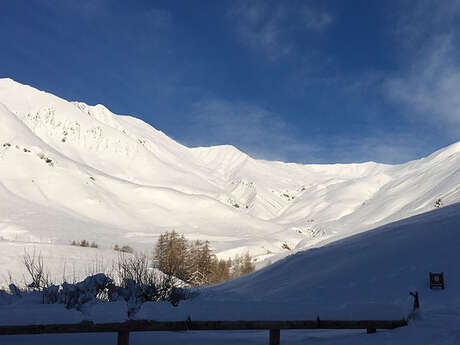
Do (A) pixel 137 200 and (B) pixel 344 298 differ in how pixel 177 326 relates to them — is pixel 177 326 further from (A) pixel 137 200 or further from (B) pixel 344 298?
(A) pixel 137 200

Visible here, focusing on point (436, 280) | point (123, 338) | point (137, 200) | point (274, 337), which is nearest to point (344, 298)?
point (436, 280)

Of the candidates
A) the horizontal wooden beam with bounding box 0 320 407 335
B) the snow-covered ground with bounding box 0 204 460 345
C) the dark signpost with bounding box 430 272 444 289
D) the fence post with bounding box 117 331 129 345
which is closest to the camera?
the horizontal wooden beam with bounding box 0 320 407 335

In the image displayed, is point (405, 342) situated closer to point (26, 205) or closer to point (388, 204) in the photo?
point (26, 205)

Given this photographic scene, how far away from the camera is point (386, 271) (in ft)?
53.0

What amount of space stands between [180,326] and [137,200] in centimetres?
11842

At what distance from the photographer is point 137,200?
122 m

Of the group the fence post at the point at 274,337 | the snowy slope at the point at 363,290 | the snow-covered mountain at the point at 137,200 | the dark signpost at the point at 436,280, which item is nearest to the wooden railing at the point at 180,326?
the fence post at the point at 274,337

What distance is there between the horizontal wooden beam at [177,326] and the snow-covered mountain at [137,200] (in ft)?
143

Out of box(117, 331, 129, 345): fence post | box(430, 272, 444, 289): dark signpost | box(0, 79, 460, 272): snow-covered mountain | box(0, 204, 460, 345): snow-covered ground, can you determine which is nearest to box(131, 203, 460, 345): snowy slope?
box(0, 204, 460, 345): snow-covered ground

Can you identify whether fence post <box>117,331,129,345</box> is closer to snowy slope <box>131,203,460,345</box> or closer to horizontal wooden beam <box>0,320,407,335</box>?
horizontal wooden beam <box>0,320,407,335</box>

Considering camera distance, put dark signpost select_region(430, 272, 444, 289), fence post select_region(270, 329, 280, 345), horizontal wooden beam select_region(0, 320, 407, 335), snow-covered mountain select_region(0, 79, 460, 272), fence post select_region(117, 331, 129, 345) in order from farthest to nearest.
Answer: snow-covered mountain select_region(0, 79, 460, 272) → dark signpost select_region(430, 272, 444, 289) → fence post select_region(270, 329, 280, 345) → fence post select_region(117, 331, 129, 345) → horizontal wooden beam select_region(0, 320, 407, 335)

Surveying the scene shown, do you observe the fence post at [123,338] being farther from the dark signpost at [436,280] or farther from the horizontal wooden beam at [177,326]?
the dark signpost at [436,280]

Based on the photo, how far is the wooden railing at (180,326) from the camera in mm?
6219

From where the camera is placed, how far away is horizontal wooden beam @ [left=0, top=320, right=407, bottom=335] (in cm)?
620
